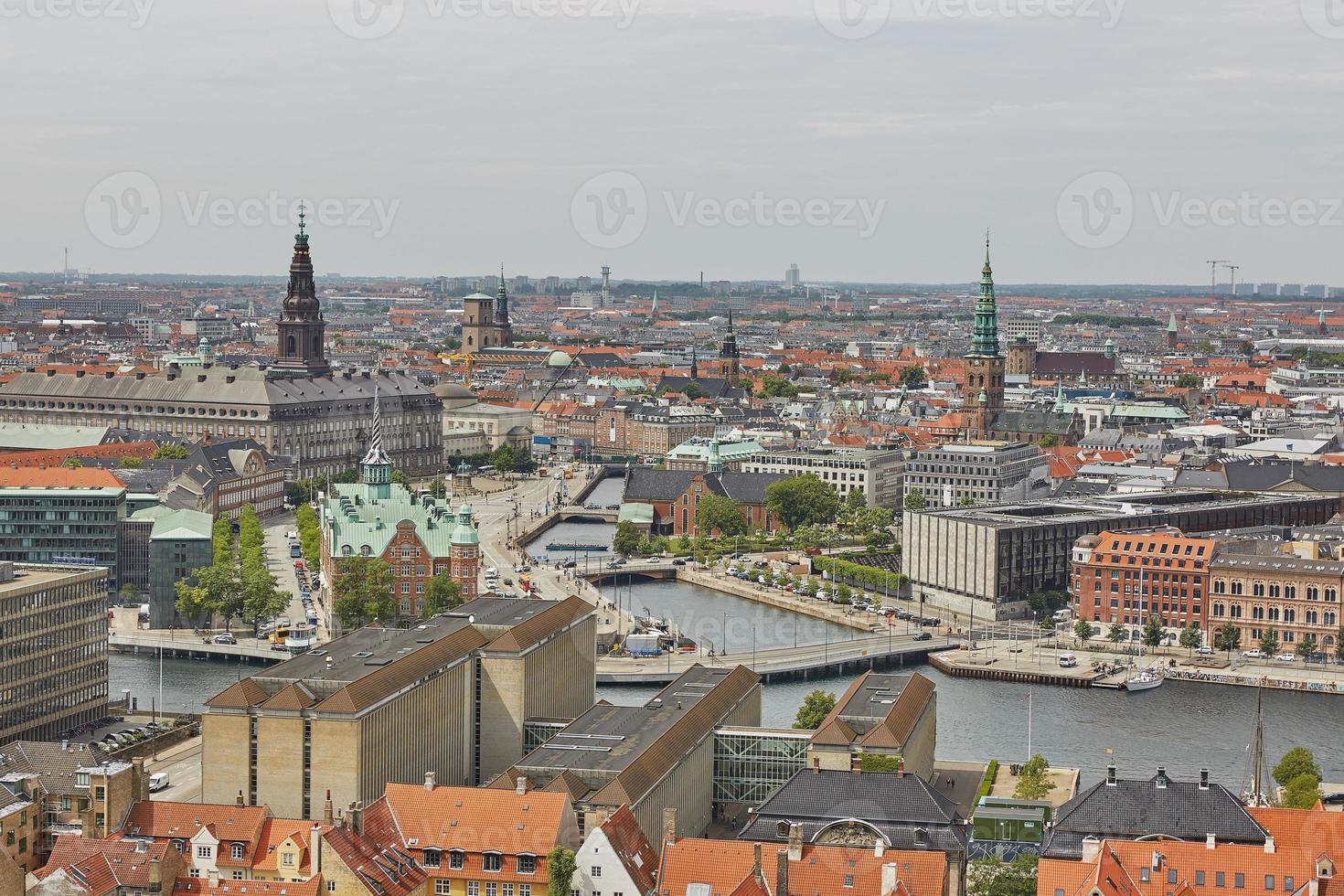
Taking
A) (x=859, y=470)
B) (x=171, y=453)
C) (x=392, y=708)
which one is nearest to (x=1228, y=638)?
(x=392, y=708)

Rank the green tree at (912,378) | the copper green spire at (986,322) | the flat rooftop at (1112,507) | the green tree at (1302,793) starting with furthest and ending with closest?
the green tree at (912,378) → the copper green spire at (986,322) → the flat rooftop at (1112,507) → the green tree at (1302,793)

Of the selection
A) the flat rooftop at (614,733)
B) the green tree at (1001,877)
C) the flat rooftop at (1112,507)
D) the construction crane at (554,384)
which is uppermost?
the construction crane at (554,384)

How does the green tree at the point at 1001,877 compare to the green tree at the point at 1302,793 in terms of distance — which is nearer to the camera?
the green tree at the point at 1001,877

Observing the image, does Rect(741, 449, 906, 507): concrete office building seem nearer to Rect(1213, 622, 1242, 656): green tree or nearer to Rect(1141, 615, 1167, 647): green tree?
Rect(1141, 615, 1167, 647): green tree

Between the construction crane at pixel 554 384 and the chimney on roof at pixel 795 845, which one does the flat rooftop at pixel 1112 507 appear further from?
the construction crane at pixel 554 384

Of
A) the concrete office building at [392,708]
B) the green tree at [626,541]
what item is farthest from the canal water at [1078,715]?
the green tree at [626,541]

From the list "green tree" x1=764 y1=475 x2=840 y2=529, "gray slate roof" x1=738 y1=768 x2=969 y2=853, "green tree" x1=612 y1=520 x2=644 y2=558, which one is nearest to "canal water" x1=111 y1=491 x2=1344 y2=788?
"gray slate roof" x1=738 y1=768 x2=969 y2=853

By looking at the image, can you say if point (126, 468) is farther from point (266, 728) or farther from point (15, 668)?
point (266, 728)
